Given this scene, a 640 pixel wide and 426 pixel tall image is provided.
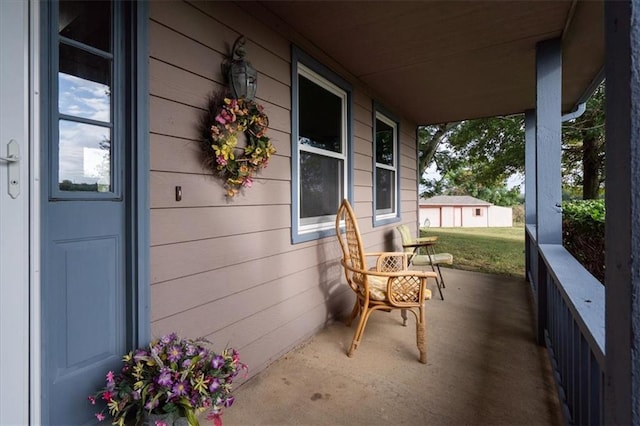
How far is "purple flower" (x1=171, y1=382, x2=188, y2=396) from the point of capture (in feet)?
4.17

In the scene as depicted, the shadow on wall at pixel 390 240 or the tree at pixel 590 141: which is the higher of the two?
the tree at pixel 590 141

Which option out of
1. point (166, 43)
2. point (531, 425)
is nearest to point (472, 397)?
point (531, 425)

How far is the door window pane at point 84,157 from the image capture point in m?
1.31

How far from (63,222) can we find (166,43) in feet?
3.16

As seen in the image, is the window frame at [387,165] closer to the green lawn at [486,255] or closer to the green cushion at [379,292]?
the green cushion at [379,292]

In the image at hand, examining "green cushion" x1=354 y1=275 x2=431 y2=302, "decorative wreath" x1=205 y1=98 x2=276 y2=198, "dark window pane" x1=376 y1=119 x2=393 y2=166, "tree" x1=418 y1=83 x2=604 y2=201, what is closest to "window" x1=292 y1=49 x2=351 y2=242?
"decorative wreath" x1=205 y1=98 x2=276 y2=198

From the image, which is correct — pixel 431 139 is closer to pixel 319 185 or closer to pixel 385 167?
pixel 385 167

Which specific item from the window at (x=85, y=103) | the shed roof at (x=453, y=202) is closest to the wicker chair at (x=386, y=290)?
the window at (x=85, y=103)

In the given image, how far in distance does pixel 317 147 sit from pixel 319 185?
34cm

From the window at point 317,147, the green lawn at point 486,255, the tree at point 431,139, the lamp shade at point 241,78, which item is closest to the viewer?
the lamp shade at point 241,78

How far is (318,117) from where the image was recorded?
9.57 feet

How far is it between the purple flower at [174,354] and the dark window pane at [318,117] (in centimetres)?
180

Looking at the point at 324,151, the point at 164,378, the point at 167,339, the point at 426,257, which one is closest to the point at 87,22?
the point at 167,339

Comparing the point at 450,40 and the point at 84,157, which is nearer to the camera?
the point at 84,157
